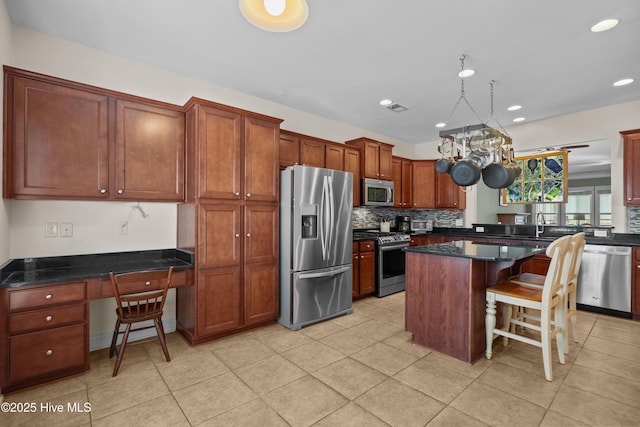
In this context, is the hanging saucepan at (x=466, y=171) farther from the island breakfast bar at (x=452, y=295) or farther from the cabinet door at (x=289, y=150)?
the cabinet door at (x=289, y=150)

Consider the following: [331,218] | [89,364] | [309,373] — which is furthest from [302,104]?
[89,364]

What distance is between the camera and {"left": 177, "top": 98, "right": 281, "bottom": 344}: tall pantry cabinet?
9.54ft

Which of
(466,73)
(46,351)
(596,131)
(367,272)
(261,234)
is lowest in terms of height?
(46,351)

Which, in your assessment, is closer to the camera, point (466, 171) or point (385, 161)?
point (466, 171)

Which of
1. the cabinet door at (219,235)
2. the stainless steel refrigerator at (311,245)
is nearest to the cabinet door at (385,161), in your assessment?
the stainless steel refrigerator at (311,245)

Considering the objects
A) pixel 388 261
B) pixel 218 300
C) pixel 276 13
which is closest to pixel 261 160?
pixel 276 13

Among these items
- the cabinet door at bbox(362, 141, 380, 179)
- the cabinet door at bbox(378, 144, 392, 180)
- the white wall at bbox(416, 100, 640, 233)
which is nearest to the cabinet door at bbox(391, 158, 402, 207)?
the cabinet door at bbox(378, 144, 392, 180)

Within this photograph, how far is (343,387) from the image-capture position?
87.0 inches

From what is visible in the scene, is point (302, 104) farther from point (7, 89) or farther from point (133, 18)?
point (7, 89)

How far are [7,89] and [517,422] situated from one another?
417 centimetres

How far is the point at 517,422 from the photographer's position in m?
1.83

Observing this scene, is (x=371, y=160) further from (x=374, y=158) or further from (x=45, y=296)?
(x=45, y=296)

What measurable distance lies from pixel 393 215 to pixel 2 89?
547 cm

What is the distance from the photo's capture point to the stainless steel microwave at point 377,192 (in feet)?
16.1
